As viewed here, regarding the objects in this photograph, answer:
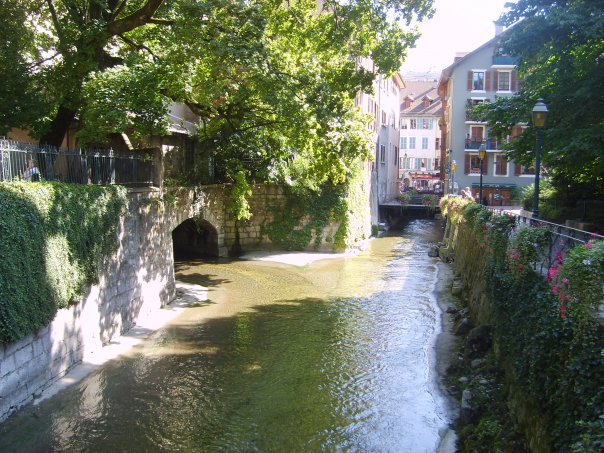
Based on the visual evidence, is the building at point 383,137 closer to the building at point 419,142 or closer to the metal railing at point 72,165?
the building at point 419,142

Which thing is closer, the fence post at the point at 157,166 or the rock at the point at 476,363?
the rock at the point at 476,363

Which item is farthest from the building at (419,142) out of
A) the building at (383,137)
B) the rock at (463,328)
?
the rock at (463,328)

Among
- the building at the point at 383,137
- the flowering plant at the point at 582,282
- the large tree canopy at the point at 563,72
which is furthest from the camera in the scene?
the building at the point at 383,137

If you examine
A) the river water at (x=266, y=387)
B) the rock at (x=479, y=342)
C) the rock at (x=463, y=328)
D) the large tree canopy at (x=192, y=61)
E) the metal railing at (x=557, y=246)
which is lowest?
the river water at (x=266, y=387)

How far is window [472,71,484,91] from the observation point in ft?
159

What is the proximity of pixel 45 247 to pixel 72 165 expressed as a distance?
3250mm

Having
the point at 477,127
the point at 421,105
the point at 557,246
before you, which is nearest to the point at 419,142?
the point at 421,105

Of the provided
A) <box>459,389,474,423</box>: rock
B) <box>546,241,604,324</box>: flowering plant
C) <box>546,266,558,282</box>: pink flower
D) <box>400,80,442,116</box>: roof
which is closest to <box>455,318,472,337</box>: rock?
<box>459,389,474,423</box>: rock

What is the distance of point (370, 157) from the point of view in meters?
17.7

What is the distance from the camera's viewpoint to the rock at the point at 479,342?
36.0ft

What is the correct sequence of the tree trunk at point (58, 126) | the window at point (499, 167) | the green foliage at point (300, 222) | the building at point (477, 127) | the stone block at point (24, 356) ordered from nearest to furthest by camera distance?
the stone block at point (24, 356) < the tree trunk at point (58, 126) < the green foliage at point (300, 222) < the building at point (477, 127) < the window at point (499, 167)

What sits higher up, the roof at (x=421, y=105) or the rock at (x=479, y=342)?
the roof at (x=421, y=105)

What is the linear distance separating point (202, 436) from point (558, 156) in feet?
40.8

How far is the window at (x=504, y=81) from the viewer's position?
157 ft
